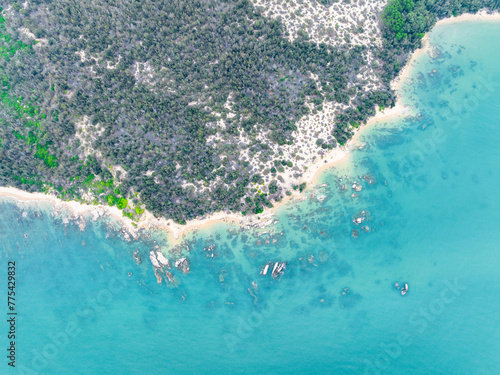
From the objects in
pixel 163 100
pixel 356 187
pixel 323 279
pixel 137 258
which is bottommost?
pixel 323 279

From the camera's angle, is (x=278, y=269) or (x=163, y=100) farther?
(x=278, y=269)

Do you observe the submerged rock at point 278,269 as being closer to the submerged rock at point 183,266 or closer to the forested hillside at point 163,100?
the forested hillside at point 163,100

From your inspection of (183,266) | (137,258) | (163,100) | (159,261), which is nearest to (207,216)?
(183,266)

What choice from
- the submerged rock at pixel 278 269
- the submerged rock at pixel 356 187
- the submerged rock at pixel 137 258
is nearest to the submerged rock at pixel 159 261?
the submerged rock at pixel 137 258

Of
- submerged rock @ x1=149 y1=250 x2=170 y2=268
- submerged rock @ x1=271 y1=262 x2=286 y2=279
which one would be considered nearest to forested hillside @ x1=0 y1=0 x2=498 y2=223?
submerged rock @ x1=149 y1=250 x2=170 y2=268

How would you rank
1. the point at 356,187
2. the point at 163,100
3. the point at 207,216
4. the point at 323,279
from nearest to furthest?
the point at 163,100 < the point at 323,279 < the point at 207,216 < the point at 356,187

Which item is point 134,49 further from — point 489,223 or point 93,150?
point 489,223

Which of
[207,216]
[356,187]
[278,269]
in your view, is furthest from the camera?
[356,187]

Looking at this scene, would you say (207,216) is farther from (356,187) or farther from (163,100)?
(356,187)
